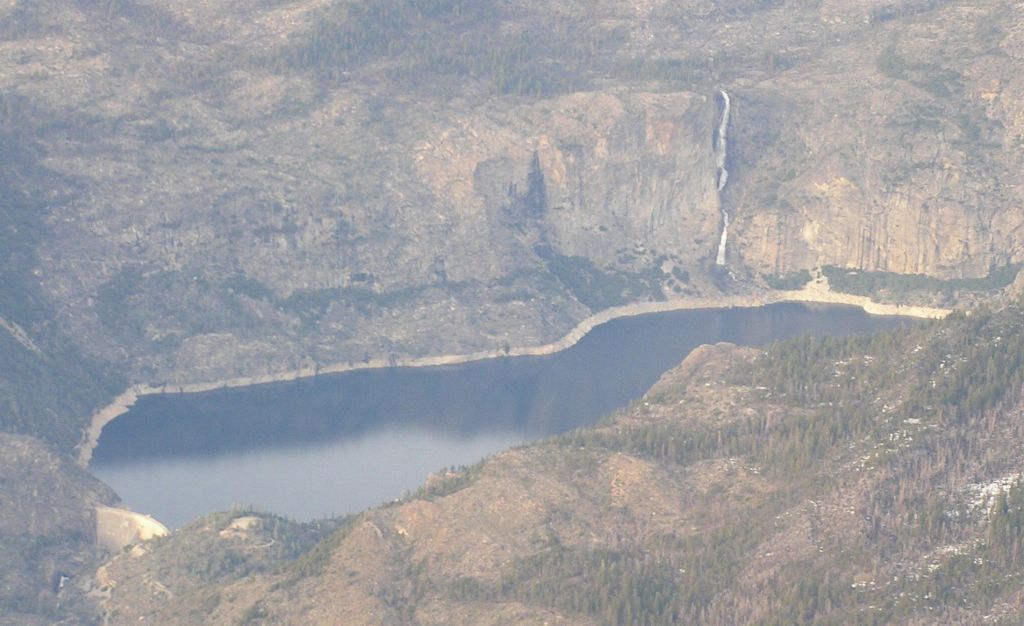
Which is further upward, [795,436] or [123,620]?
[795,436]

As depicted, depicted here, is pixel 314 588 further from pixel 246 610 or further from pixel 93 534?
pixel 93 534

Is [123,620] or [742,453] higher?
[742,453]

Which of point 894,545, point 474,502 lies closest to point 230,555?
point 474,502

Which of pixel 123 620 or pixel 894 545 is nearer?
pixel 894 545

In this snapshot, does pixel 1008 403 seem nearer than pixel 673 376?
Yes

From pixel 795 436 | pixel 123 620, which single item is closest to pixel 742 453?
pixel 795 436

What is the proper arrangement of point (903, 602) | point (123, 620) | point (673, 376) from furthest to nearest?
point (673, 376) → point (123, 620) → point (903, 602)

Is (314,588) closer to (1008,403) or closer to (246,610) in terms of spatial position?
(246,610)

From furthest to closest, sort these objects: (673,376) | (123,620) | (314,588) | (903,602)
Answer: (673,376)
(123,620)
(314,588)
(903,602)

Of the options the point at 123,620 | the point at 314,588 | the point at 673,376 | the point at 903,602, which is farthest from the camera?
the point at 673,376
